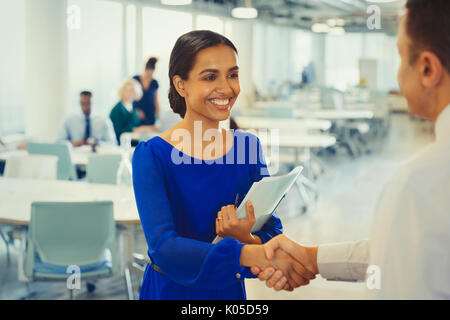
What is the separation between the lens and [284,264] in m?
1.40

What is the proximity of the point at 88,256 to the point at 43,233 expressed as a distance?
0.28 meters

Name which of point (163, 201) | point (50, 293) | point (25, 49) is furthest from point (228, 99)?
point (25, 49)

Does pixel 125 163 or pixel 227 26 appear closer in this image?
pixel 125 163

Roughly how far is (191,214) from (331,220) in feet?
16.3

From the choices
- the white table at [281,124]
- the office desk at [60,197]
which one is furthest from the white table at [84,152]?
the white table at [281,124]

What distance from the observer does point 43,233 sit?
304 centimetres

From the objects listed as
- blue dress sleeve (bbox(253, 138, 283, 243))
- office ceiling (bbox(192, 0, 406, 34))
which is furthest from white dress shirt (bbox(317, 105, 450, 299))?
office ceiling (bbox(192, 0, 406, 34))

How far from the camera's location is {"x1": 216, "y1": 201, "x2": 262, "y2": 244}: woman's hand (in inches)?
51.4

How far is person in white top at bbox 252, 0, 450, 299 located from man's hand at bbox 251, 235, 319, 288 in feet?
1.42

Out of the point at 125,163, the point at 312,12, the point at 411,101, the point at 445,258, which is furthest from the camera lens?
the point at 312,12

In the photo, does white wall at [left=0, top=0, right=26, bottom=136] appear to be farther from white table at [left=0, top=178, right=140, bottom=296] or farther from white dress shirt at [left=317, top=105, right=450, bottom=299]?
white dress shirt at [left=317, top=105, right=450, bottom=299]

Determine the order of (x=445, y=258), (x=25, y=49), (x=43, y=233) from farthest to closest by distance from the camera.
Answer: (x=25, y=49) → (x=43, y=233) → (x=445, y=258)
